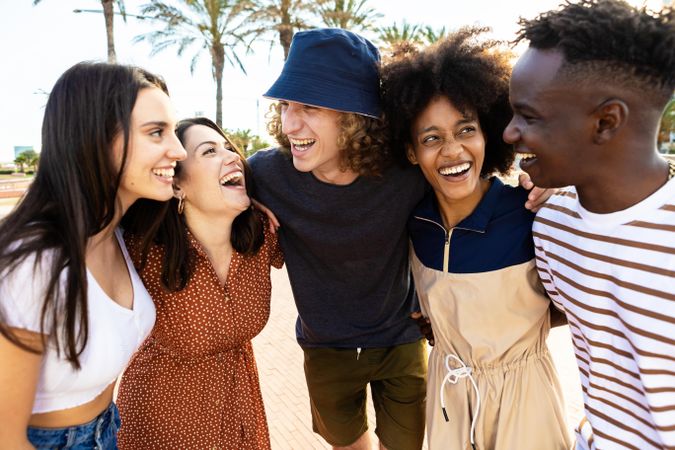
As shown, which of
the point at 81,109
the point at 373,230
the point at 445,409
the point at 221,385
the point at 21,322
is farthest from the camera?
the point at 373,230

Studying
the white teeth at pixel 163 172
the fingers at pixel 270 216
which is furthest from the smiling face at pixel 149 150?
the fingers at pixel 270 216

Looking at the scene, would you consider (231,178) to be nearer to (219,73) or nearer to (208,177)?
(208,177)

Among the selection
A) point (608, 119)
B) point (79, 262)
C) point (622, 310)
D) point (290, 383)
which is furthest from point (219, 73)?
point (622, 310)

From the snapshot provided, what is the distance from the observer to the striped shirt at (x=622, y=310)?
4.31 ft

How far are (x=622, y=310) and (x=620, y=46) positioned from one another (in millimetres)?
782

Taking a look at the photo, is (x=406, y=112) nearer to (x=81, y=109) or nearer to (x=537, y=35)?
(x=537, y=35)

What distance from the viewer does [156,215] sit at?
7.46 ft

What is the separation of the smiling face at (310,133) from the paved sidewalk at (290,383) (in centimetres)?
230

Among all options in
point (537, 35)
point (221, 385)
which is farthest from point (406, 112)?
point (221, 385)

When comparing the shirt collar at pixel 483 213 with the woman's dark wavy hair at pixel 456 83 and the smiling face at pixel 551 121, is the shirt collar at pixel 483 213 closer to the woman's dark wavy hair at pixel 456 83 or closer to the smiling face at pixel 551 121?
the woman's dark wavy hair at pixel 456 83

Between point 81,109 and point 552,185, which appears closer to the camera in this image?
point 552,185

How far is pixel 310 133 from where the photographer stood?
8.63 ft

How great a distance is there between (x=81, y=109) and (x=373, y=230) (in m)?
1.51

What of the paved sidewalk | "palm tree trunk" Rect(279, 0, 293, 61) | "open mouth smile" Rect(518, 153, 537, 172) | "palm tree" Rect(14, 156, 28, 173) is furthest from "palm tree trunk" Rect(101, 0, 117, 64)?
"palm tree" Rect(14, 156, 28, 173)
